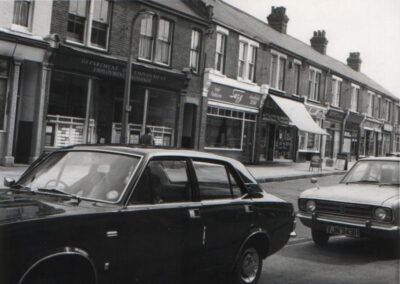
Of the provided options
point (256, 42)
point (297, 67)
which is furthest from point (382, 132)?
point (256, 42)

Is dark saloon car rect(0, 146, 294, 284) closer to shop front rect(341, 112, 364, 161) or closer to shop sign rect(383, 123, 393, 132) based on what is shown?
shop front rect(341, 112, 364, 161)

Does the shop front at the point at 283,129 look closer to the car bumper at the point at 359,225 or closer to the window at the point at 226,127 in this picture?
the window at the point at 226,127

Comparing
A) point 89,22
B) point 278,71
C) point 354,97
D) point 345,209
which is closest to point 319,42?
point 354,97

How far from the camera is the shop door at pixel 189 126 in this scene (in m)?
22.1

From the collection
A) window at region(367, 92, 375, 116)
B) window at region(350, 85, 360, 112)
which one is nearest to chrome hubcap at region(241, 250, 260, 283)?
window at region(350, 85, 360, 112)

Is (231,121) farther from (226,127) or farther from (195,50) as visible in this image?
(195,50)

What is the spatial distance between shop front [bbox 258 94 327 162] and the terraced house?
0.21 ft

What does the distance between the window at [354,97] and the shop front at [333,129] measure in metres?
2.70

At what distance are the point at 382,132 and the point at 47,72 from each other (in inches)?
1474

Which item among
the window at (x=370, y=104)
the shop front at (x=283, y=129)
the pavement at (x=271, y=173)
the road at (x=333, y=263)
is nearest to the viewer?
the road at (x=333, y=263)

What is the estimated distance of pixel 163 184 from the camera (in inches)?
180

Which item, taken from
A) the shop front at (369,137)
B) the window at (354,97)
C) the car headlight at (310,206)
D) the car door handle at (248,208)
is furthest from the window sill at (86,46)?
the shop front at (369,137)

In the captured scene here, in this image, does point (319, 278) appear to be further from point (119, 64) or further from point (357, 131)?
point (357, 131)

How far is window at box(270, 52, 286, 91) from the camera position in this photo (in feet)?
90.5
